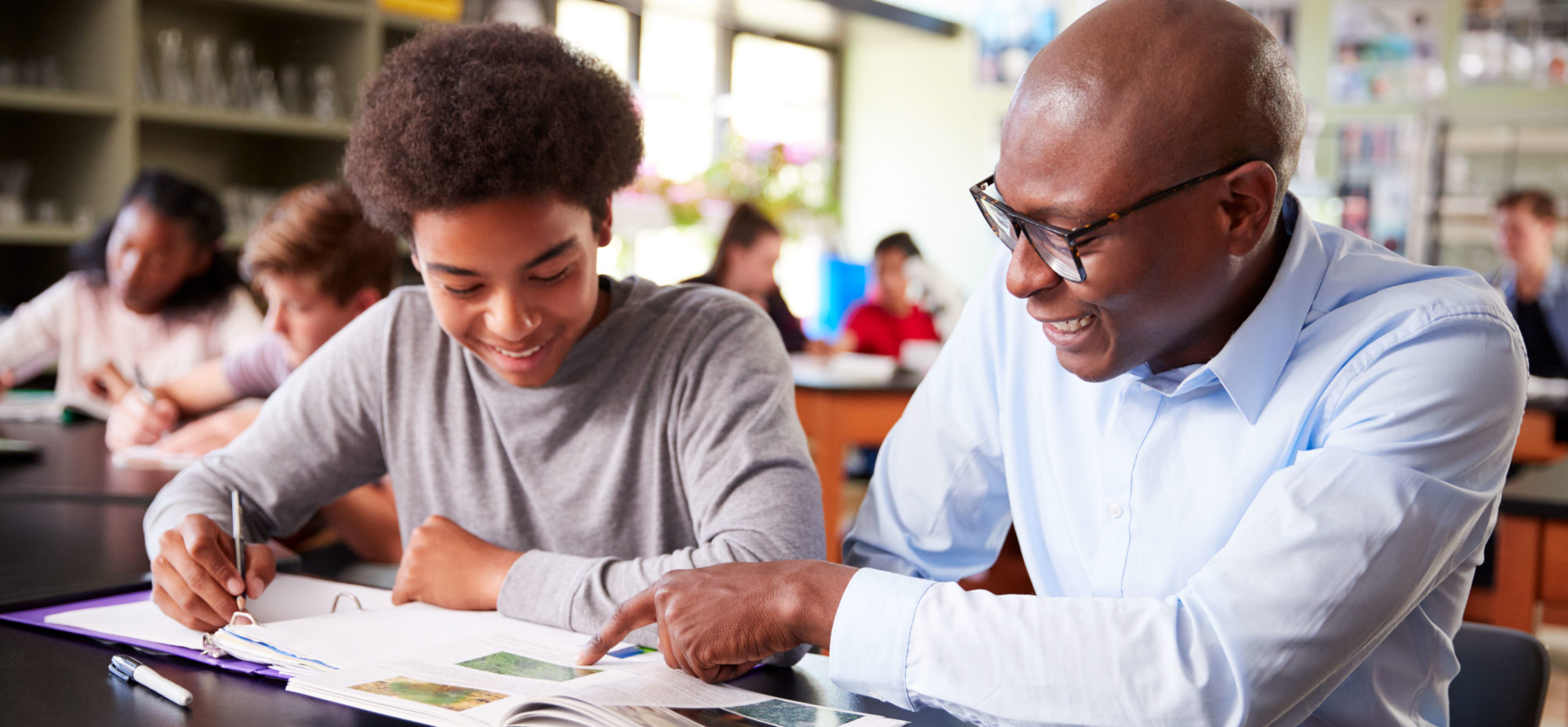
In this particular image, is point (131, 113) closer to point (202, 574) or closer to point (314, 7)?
point (314, 7)

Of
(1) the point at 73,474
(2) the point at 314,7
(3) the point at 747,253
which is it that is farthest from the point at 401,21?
(1) the point at 73,474

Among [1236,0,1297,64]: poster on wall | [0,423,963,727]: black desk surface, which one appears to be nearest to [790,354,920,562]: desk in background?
[0,423,963,727]: black desk surface

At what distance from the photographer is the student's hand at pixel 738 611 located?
87 cm

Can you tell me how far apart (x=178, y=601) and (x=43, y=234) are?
9.38 feet

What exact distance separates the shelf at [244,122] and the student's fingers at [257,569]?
2.75m

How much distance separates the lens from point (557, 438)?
1316mm

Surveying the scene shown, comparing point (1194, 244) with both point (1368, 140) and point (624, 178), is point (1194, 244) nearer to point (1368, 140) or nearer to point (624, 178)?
point (624, 178)

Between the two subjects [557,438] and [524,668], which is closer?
[524,668]

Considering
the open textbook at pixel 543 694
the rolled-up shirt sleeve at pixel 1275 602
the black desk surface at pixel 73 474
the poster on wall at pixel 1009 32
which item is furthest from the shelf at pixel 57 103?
the poster on wall at pixel 1009 32

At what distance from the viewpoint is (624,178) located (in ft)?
4.29

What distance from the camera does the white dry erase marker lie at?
0.86m

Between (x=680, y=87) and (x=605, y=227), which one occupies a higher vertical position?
(x=680, y=87)

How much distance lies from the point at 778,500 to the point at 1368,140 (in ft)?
19.7

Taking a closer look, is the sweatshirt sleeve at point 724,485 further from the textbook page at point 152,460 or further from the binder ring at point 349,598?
the textbook page at point 152,460
